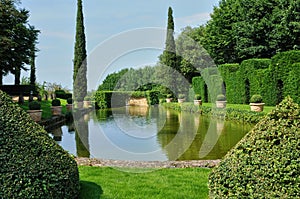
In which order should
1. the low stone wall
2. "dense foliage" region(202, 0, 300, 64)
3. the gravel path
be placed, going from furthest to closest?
the low stone wall < "dense foliage" region(202, 0, 300, 64) < the gravel path

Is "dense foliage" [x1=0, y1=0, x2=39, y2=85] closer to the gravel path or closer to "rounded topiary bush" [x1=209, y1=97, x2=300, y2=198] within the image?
the gravel path

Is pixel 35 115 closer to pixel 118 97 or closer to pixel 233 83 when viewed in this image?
pixel 233 83

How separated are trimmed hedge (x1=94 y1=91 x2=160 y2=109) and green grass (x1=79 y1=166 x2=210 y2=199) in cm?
2201

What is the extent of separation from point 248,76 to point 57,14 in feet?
40.6

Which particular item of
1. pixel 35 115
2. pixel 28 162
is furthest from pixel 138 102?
pixel 28 162

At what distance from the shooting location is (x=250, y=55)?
77.3ft

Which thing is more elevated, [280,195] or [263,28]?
[263,28]

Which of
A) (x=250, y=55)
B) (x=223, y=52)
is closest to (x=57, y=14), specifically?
(x=250, y=55)

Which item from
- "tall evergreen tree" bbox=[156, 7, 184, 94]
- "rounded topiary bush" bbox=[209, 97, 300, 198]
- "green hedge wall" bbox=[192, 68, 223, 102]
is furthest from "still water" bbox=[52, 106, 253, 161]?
"tall evergreen tree" bbox=[156, 7, 184, 94]

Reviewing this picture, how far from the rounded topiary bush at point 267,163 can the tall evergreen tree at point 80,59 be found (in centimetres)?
2104

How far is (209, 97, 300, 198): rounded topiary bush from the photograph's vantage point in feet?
8.28

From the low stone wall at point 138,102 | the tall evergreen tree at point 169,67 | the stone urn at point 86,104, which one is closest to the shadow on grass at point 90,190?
the stone urn at point 86,104

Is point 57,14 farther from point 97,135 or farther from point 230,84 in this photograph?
point 230,84

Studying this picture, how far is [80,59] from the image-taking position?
23.2m
